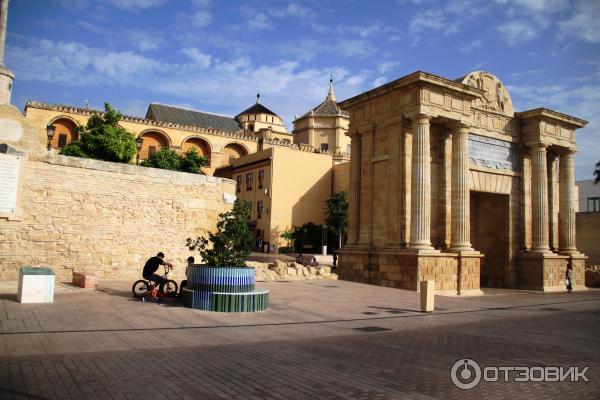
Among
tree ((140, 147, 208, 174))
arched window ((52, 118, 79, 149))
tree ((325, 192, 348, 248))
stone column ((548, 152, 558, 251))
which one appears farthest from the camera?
arched window ((52, 118, 79, 149))

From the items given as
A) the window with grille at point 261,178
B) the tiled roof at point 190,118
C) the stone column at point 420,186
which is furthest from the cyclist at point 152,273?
the tiled roof at point 190,118

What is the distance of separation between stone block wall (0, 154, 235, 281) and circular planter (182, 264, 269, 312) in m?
6.49

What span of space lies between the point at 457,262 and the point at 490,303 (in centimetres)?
298

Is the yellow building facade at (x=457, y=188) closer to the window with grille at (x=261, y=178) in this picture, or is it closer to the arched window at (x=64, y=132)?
the window with grille at (x=261, y=178)

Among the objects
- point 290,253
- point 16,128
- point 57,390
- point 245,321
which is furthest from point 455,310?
point 290,253

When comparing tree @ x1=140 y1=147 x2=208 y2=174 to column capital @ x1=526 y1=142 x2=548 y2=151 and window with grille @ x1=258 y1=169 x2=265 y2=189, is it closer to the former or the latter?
window with grille @ x1=258 y1=169 x2=265 y2=189

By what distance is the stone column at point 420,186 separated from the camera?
18484 mm

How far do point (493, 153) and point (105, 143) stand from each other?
28256 mm

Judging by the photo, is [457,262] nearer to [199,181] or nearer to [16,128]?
[199,181]

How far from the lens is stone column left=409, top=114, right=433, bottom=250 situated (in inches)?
728

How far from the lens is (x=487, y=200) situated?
2478 centimetres

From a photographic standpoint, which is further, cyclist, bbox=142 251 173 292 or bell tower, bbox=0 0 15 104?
bell tower, bbox=0 0 15 104

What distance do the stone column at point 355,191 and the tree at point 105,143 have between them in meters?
22.3

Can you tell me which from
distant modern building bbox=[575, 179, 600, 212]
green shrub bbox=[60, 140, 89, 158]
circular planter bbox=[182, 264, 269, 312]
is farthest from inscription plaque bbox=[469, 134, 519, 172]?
distant modern building bbox=[575, 179, 600, 212]
